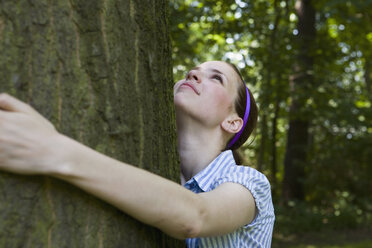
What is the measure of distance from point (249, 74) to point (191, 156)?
19.5 feet

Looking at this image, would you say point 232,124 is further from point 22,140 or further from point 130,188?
point 22,140

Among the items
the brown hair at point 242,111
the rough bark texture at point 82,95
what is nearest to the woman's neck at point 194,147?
the brown hair at point 242,111

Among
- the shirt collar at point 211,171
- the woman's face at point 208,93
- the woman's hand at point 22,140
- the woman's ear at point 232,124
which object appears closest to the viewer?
the woman's hand at point 22,140

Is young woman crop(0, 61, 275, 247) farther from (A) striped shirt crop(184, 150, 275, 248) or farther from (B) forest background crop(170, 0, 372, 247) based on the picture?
(B) forest background crop(170, 0, 372, 247)

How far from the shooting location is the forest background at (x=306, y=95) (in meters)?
7.14

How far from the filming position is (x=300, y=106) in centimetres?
908

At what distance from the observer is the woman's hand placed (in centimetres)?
118

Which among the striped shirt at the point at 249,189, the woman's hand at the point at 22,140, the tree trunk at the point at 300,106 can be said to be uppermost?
the woman's hand at the point at 22,140

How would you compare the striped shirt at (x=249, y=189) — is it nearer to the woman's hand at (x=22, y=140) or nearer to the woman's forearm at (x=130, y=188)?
the woman's forearm at (x=130, y=188)

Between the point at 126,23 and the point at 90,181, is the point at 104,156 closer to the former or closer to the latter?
the point at 90,181

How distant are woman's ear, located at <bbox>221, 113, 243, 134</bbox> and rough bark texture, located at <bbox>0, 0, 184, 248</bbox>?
632 mm

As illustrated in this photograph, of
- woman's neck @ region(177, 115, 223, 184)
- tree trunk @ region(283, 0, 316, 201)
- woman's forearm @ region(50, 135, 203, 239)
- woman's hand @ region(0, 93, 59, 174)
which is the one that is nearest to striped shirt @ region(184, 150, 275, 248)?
woman's neck @ region(177, 115, 223, 184)

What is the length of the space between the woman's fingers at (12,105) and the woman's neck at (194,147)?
1.00m

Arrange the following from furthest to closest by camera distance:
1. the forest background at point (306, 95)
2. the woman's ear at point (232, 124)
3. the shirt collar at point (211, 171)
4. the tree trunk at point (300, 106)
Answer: the tree trunk at point (300, 106) → the forest background at point (306, 95) → the woman's ear at point (232, 124) → the shirt collar at point (211, 171)
